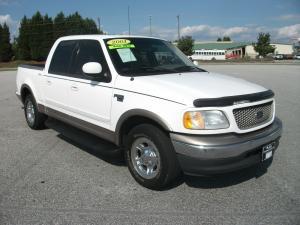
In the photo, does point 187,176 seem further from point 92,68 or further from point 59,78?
point 59,78

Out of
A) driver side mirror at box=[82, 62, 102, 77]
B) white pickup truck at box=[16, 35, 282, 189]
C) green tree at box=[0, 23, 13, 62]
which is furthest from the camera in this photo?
green tree at box=[0, 23, 13, 62]

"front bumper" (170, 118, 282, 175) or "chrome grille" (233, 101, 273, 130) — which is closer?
"front bumper" (170, 118, 282, 175)

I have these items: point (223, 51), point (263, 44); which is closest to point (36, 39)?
point (263, 44)

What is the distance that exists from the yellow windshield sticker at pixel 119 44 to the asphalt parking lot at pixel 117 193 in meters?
1.42

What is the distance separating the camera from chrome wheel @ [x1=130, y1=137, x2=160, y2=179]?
14.3 ft

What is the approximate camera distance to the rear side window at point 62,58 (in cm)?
607

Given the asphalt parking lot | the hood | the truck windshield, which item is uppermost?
the truck windshield

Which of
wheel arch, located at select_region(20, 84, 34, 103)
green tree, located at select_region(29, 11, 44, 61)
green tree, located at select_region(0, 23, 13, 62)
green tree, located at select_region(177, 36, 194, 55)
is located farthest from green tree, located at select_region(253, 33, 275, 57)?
wheel arch, located at select_region(20, 84, 34, 103)

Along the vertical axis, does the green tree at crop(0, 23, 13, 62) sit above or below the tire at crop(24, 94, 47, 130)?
above

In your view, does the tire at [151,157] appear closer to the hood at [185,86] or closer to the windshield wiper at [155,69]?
the hood at [185,86]

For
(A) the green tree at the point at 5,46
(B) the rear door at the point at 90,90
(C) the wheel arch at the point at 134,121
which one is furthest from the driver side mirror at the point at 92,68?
(A) the green tree at the point at 5,46

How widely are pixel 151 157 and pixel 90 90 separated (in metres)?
1.45

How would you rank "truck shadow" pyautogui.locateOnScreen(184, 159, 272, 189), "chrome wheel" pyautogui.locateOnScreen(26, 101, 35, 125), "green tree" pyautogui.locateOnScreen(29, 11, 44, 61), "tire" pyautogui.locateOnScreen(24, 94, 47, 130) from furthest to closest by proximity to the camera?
"green tree" pyautogui.locateOnScreen(29, 11, 44, 61) → "chrome wheel" pyautogui.locateOnScreen(26, 101, 35, 125) → "tire" pyautogui.locateOnScreen(24, 94, 47, 130) → "truck shadow" pyautogui.locateOnScreen(184, 159, 272, 189)

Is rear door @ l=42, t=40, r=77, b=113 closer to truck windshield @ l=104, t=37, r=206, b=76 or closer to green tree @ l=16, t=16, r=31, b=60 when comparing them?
truck windshield @ l=104, t=37, r=206, b=76
